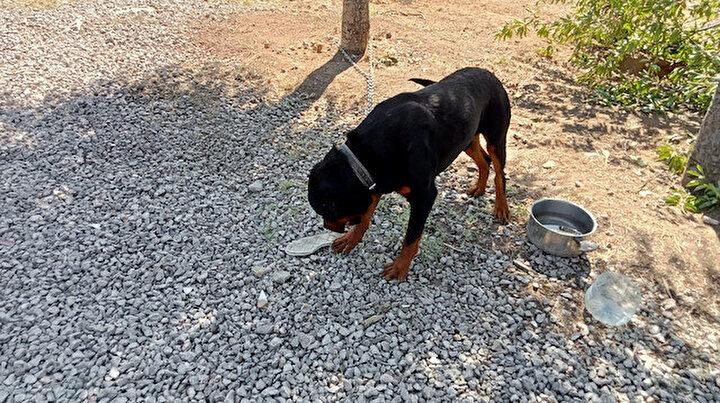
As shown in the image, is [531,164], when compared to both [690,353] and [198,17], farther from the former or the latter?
[198,17]

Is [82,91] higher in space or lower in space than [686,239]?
higher

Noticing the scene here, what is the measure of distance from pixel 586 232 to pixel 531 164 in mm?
1439

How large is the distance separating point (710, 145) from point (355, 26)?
5014 mm

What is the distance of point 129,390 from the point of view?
334 cm

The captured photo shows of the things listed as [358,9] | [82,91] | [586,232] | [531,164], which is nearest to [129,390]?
[586,232]

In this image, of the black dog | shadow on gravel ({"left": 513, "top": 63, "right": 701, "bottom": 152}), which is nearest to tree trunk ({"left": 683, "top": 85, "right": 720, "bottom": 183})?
shadow on gravel ({"left": 513, "top": 63, "right": 701, "bottom": 152})

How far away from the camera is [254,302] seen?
4.02 meters

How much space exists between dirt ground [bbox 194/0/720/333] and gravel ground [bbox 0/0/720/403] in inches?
21.0

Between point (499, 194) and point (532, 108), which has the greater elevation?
point (499, 194)

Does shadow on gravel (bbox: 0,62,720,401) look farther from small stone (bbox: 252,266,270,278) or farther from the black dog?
the black dog

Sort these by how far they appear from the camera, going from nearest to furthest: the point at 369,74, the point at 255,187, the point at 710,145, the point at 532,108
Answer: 1. the point at 710,145
2. the point at 255,187
3. the point at 532,108
4. the point at 369,74

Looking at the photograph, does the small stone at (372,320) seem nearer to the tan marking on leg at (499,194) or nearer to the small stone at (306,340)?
the small stone at (306,340)

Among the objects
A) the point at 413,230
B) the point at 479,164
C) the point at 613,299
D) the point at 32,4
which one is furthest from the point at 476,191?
the point at 32,4

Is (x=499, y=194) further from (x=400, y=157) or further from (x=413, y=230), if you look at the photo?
(x=400, y=157)
